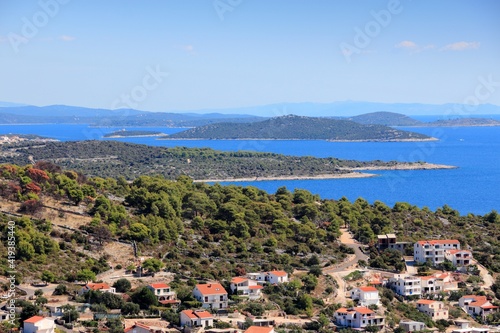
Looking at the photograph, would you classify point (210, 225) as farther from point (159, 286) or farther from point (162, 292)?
point (162, 292)

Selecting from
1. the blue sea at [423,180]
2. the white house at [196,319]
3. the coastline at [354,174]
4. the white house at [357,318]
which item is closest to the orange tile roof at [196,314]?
the white house at [196,319]

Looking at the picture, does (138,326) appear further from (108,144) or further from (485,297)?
(108,144)

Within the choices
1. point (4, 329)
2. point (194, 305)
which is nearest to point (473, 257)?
point (194, 305)

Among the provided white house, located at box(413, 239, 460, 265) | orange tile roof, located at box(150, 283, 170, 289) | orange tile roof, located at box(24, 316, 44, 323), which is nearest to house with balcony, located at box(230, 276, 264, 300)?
orange tile roof, located at box(150, 283, 170, 289)

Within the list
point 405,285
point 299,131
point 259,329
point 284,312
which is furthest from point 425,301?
point 299,131

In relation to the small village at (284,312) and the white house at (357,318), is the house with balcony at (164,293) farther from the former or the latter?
the white house at (357,318)

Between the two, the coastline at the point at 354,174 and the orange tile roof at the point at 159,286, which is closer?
the orange tile roof at the point at 159,286
